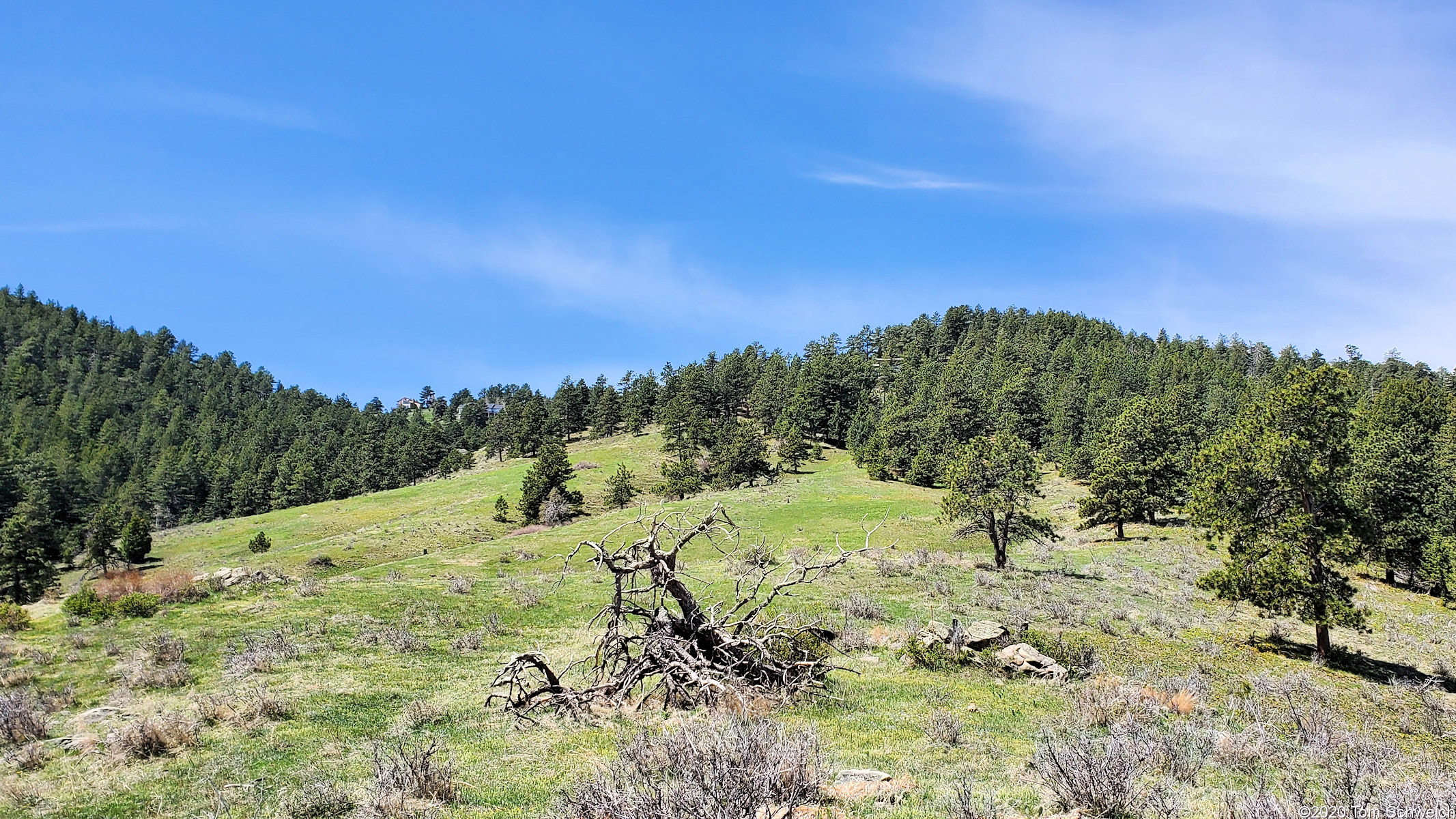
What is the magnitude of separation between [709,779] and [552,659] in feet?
41.7

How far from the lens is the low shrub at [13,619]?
903 inches

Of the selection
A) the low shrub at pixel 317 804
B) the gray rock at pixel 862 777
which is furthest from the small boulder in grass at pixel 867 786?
the low shrub at pixel 317 804

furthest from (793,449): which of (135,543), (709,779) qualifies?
(709,779)

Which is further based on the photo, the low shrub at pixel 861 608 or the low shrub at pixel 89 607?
the low shrub at pixel 89 607

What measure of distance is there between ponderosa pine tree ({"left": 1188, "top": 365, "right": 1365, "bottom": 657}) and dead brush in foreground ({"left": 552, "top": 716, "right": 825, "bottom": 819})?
19443mm

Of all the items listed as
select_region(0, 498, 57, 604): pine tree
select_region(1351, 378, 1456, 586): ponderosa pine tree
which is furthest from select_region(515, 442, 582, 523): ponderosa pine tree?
select_region(1351, 378, 1456, 586): ponderosa pine tree

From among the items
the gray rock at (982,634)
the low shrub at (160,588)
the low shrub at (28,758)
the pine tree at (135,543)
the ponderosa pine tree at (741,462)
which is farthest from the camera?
the ponderosa pine tree at (741,462)

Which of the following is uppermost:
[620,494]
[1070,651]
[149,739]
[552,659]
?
[149,739]

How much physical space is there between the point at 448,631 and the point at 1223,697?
21.3 m

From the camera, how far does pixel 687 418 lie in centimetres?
10906

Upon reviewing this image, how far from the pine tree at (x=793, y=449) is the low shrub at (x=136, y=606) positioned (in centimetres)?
7025

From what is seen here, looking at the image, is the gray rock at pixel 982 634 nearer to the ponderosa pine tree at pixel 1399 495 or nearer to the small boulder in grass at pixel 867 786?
the small boulder in grass at pixel 867 786

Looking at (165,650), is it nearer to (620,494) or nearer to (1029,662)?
(1029,662)

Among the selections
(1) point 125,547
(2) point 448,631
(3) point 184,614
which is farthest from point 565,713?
(1) point 125,547
